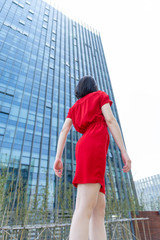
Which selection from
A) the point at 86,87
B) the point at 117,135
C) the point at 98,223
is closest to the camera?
the point at 98,223

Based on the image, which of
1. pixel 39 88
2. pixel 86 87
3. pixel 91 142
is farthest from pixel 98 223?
pixel 39 88

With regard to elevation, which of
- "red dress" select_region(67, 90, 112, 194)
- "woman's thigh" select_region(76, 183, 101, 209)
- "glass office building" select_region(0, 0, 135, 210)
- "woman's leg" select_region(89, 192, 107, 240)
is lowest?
"woman's leg" select_region(89, 192, 107, 240)

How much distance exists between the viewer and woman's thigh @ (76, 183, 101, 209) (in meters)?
0.86

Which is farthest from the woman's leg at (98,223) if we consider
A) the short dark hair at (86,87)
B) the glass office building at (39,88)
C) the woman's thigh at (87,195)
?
the glass office building at (39,88)

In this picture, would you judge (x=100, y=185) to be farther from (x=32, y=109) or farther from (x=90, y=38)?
(x=90, y=38)

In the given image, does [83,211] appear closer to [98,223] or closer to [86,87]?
[98,223]

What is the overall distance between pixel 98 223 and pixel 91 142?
54 cm

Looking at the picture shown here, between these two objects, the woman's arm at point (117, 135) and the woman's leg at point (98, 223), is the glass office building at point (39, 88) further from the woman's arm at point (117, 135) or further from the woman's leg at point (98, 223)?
the woman's arm at point (117, 135)

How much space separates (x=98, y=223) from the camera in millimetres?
939

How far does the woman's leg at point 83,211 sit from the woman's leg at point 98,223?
0.14m

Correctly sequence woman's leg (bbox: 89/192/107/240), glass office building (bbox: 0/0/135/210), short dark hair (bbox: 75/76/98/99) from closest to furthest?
woman's leg (bbox: 89/192/107/240), short dark hair (bbox: 75/76/98/99), glass office building (bbox: 0/0/135/210)

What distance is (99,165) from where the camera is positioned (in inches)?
37.6

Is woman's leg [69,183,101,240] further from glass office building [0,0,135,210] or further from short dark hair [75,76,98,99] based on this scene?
glass office building [0,0,135,210]

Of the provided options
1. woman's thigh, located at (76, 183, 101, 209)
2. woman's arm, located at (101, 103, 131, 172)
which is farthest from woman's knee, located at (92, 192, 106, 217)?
woman's arm, located at (101, 103, 131, 172)
